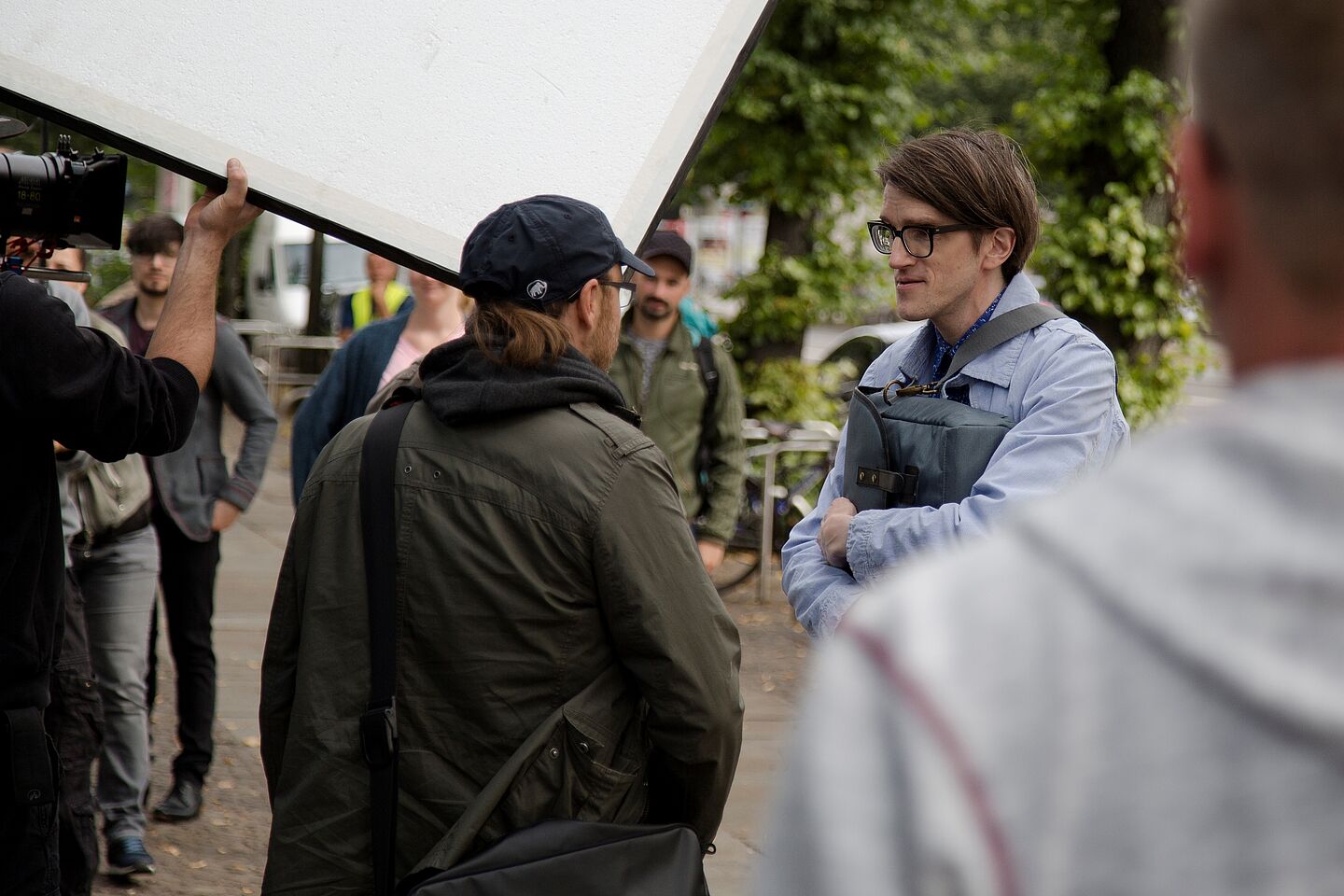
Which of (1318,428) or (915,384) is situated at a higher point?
(1318,428)

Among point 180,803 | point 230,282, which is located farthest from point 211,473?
point 230,282

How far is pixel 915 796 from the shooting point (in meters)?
0.69

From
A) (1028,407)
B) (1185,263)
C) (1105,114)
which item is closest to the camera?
(1185,263)

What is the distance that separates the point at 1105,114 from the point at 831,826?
10.1 meters

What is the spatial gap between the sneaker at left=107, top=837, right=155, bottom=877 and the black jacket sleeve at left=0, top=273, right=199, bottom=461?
255 cm

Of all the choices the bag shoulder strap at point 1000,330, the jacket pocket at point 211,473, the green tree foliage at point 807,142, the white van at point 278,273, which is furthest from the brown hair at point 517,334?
the white van at point 278,273

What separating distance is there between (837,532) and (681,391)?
370 cm

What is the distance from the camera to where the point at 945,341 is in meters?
3.11

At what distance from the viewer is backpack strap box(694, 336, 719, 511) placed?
21.7ft

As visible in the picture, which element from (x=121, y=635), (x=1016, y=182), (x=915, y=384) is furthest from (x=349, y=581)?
(x=121, y=635)

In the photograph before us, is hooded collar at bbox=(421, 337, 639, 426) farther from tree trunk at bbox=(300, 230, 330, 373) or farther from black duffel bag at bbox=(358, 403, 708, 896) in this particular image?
tree trunk at bbox=(300, 230, 330, 373)

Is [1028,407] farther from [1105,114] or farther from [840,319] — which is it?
[840,319]

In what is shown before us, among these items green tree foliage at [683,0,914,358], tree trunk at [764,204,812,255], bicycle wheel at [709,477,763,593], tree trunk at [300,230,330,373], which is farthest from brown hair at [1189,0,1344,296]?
tree trunk at [300,230,330,373]

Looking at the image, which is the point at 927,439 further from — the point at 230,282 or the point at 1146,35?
the point at 230,282
